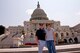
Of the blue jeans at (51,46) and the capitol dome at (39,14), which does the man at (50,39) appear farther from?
the capitol dome at (39,14)

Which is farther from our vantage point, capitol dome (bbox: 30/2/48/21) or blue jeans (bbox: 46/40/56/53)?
capitol dome (bbox: 30/2/48/21)

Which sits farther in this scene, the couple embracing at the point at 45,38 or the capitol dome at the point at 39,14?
the capitol dome at the point at 39,14

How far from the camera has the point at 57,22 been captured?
4552 inches

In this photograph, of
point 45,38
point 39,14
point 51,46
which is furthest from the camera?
point 39,14

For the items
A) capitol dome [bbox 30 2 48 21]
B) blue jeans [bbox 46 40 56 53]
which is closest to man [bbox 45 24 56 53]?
blue jeans [bbox 46 40 56 53]

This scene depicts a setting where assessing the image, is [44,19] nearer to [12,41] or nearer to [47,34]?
[12,41]

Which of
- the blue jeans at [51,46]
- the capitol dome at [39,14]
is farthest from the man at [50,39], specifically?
the capitol dome at [39,14]

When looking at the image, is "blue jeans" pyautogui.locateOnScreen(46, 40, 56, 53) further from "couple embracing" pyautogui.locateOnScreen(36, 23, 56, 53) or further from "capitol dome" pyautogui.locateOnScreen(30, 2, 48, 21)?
"capitol dome" pyautogui.locateOnScreen(30, 2, 48, 21)

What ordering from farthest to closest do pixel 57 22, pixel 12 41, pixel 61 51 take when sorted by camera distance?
1. pixel 57 22
2. pixel 12 41
3. pixel 61 51

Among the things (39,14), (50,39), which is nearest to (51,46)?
(50,39)

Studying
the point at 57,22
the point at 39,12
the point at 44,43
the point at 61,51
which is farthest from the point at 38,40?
the point at 57,22

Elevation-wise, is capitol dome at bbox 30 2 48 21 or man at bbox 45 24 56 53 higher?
capitol dome at bbox 30 2 48 21

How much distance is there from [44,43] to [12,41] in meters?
15.0

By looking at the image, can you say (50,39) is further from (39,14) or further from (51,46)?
(39,14)
